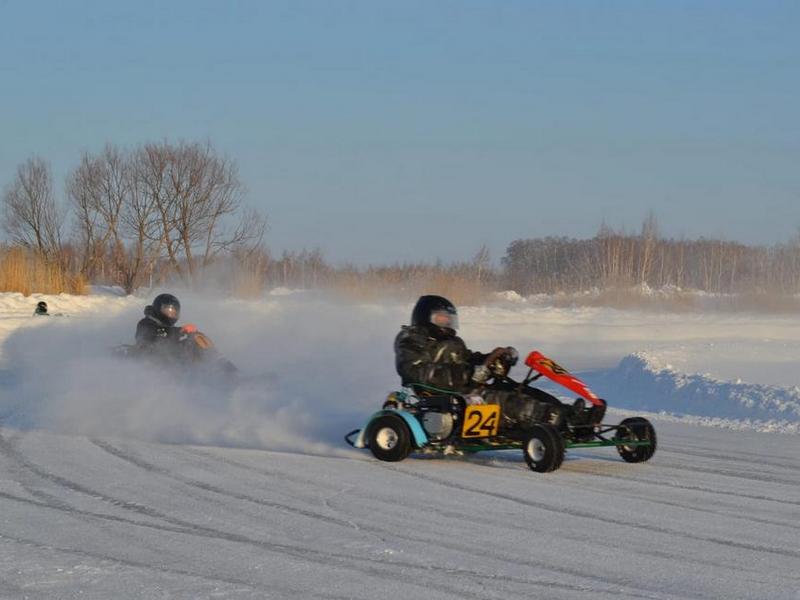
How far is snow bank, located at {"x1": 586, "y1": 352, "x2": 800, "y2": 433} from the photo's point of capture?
1636 centimetres

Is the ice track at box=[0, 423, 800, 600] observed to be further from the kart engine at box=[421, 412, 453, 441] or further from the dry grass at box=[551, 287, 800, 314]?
the dry grass at box=[551, 287, 800, 314]

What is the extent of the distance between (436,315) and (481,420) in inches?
61.2

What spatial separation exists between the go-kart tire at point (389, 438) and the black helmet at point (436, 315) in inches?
53.1

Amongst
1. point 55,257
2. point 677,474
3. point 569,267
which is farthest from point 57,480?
point 569,267

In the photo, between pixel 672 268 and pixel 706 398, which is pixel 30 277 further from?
pixel 672 268

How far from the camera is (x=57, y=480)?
35.0 ft

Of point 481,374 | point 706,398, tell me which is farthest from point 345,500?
point 706,398

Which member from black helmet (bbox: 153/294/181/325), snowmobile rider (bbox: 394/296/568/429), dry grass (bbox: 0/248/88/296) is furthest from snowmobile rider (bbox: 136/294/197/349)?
dry grass (bbox: 0/248/88/296)

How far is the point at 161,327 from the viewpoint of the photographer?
1853 centimetres

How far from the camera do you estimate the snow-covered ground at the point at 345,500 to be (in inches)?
274

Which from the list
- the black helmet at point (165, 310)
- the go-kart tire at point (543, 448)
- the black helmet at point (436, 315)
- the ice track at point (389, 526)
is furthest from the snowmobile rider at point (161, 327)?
the go-kart tire at point (543, 448)

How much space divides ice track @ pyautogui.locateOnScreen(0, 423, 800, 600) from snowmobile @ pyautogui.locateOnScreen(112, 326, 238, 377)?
16.2 feet

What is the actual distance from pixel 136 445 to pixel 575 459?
4992 millimetres

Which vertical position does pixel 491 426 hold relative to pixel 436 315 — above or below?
below
